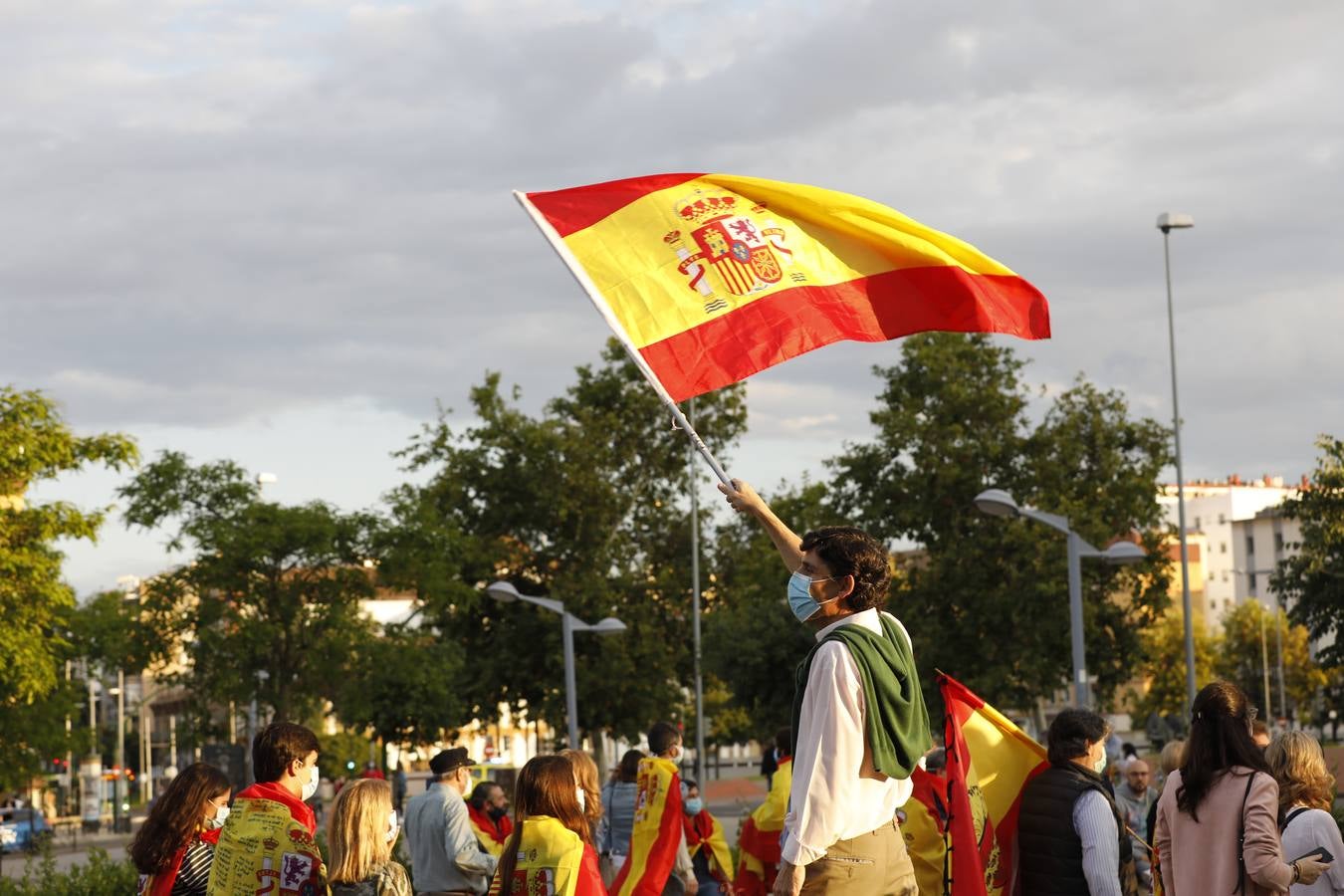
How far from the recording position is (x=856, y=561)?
5.85 metres

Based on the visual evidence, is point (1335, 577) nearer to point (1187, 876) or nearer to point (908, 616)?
point (908, 616)

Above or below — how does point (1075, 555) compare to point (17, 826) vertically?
above

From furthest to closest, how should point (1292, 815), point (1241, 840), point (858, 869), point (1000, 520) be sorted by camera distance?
point (1000, 520)
point (1292, 815)
point (1241, 840)
point (858, 869)

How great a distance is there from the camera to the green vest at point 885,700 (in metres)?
5.58

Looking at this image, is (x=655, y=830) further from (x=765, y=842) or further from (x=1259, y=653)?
(x=1259, y=653)

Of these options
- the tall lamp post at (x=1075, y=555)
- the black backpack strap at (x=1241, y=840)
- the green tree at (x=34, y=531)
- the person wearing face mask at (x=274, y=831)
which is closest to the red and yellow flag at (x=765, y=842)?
the black backpack strap at (x=1241, y=840)

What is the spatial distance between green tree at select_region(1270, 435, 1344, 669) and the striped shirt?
29.9m

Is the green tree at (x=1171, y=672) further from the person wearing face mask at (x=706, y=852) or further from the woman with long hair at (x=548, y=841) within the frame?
the woman with long hair at (x=548, y=841)

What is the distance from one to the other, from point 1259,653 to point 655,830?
99519mm

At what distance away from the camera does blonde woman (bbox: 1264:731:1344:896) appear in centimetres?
740

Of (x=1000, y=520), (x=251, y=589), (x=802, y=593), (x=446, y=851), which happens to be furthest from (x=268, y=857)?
(x=1000, y=520)

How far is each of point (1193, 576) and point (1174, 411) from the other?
372ft

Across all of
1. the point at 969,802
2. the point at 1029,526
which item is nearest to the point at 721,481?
the point at 969,802

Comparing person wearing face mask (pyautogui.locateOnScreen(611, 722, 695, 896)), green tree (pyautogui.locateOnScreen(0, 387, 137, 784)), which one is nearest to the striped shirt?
person wearing face mask (pyautogui.locateOnScreen(611, 722, 695, 896))
